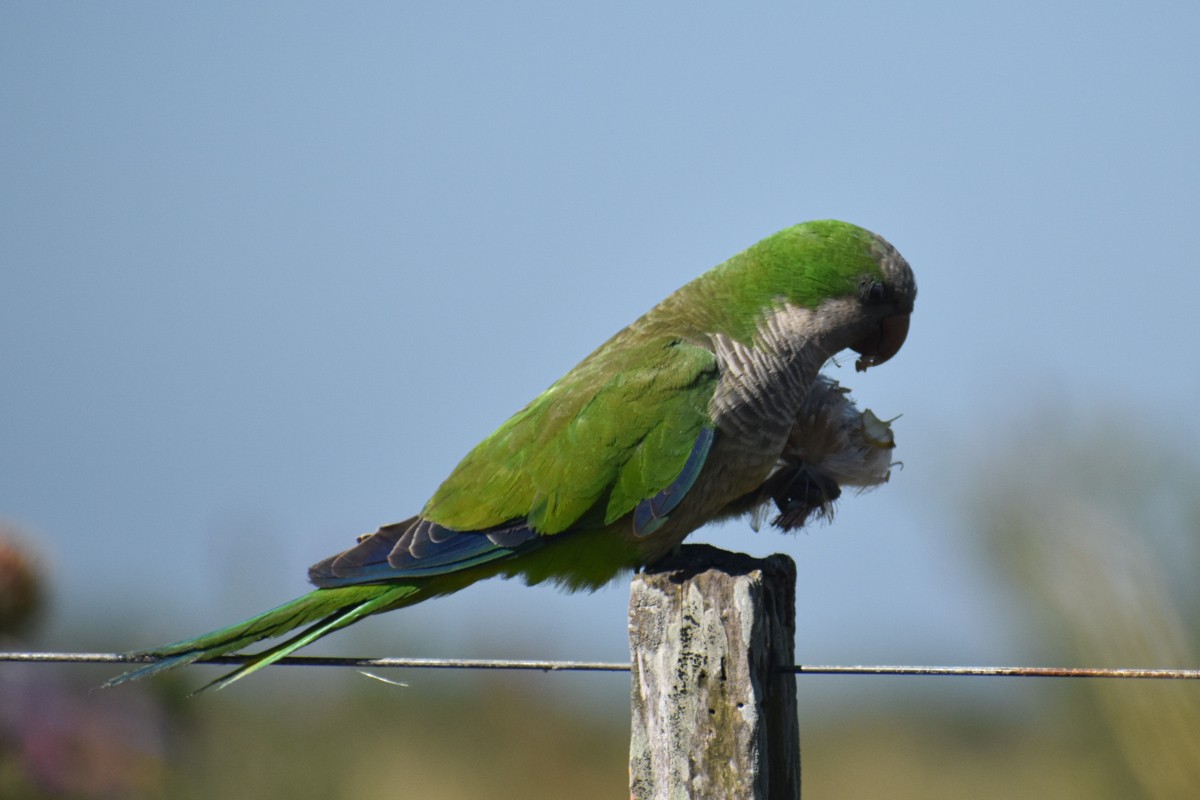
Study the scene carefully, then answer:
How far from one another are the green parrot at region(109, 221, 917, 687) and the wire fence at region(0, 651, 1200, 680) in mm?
575

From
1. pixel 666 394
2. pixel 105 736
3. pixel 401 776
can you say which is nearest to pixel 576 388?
pixel 666 394

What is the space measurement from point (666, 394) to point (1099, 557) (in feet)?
11.1

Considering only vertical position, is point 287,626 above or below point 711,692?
above

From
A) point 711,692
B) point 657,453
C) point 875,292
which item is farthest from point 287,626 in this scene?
point 875,292

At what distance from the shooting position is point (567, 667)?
301 centimetres

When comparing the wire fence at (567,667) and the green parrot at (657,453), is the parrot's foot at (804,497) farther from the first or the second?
the wire fence at (567,667)

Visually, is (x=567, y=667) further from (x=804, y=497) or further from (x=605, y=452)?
(x=804, y=497)

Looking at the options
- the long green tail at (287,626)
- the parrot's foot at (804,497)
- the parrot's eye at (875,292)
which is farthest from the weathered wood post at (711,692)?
the parrot's eye at (875,292)

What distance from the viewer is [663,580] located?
2.81 meters

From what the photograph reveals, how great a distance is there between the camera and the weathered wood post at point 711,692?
2.65m

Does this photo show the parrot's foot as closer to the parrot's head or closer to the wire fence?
the parrot's head

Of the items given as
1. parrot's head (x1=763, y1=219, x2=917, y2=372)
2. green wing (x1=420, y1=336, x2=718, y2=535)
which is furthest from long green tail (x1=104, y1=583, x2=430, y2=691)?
parrot's head (x1=763, y1=219, x2=917, y2=372)

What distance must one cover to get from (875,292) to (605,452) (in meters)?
1.21

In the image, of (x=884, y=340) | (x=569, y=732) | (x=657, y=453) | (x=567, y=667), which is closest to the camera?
(x=567, y=667)
